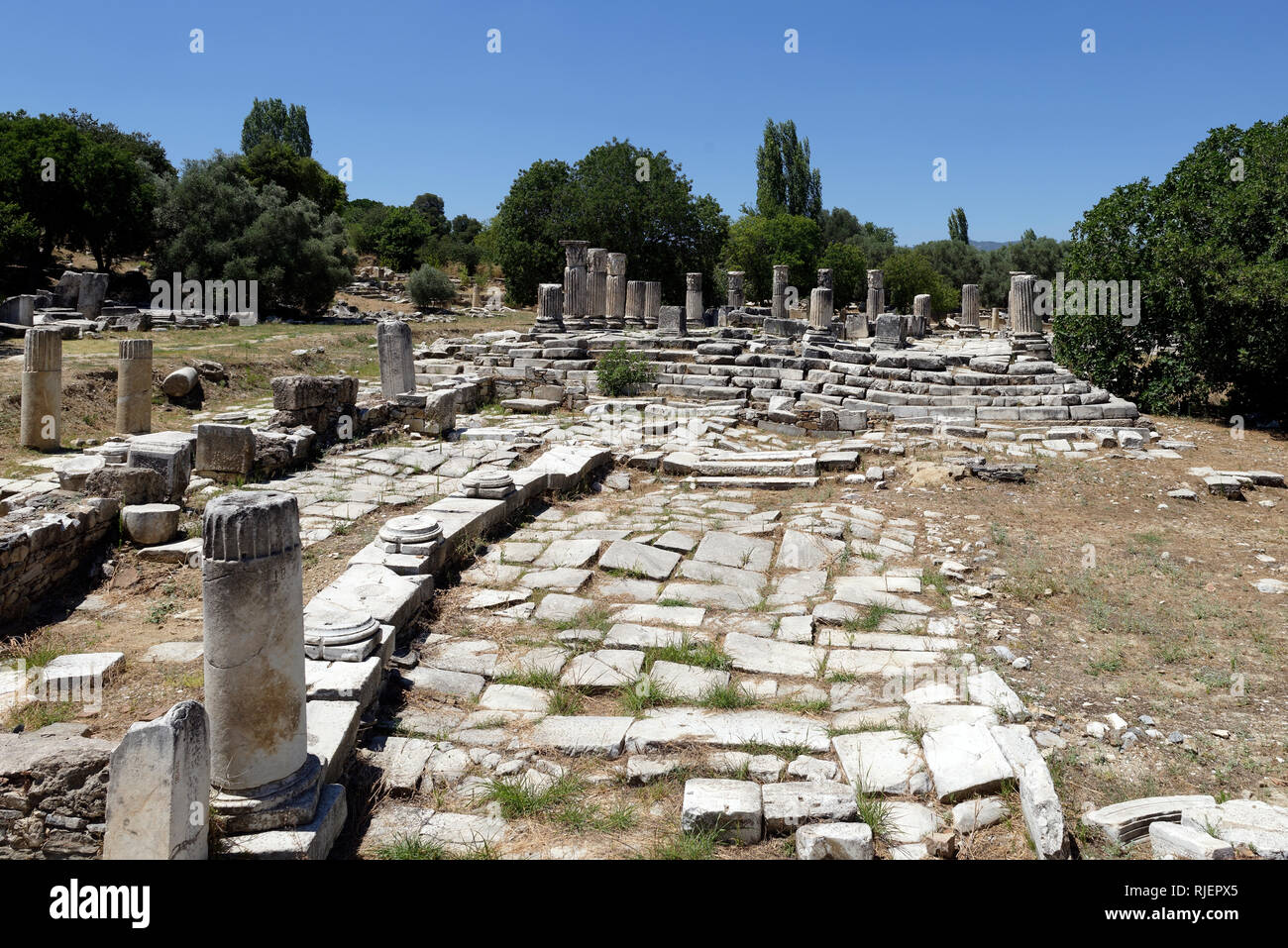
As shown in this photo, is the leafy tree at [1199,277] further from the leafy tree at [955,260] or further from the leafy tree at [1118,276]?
the leafy tree at [955,260]

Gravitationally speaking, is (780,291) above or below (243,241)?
below

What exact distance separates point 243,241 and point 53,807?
1041 inches

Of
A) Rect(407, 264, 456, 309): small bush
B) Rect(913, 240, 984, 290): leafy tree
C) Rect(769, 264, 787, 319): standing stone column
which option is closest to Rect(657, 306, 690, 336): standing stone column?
Rect(769, 264, 787, 319): standing stone column

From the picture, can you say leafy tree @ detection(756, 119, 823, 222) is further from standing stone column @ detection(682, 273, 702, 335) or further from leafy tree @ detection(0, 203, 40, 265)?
leafy tree @ detection(0, 203, 40, 265)

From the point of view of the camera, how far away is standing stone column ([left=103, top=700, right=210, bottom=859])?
316cm

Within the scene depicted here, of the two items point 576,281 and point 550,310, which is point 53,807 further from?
point 576,281

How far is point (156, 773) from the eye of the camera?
317 cm

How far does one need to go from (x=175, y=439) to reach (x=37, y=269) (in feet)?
78.8

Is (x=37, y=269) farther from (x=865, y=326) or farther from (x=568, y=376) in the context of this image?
(x=865, y=326)

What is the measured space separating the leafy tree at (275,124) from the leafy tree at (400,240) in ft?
39.4

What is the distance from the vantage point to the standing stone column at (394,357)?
44.3ft

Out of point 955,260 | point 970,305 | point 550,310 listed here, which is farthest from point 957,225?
point 550,310

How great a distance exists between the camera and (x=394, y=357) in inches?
533

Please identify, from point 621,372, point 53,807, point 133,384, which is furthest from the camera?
point 621,372
